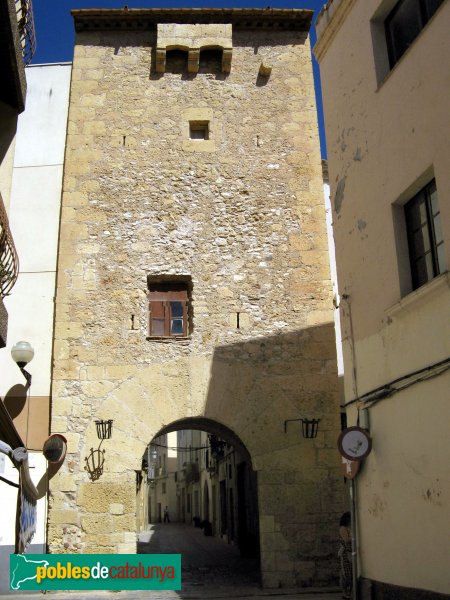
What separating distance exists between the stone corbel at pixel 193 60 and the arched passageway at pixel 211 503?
5.79 metres

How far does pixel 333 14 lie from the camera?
27.3ft

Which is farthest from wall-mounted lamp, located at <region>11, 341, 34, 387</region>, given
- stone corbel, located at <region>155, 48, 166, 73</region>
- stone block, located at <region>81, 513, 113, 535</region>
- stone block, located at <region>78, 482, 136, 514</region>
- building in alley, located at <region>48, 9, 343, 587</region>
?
stone corbel, located at <region>155, 48, 166, 73</region>

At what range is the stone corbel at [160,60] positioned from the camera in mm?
11086

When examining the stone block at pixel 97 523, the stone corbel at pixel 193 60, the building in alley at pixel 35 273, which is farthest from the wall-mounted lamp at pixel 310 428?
the stone corbel at pixel 193 60

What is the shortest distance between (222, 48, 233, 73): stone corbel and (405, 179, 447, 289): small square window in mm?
5725

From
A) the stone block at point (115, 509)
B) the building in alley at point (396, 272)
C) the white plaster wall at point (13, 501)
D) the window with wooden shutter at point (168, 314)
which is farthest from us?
the window with wooden shutter at point (168, 314)

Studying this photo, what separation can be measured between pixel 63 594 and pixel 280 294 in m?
5.05

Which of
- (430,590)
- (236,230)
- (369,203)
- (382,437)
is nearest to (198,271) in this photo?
(236,230)

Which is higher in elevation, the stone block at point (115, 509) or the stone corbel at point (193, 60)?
the stone corbel at point (193, 60)

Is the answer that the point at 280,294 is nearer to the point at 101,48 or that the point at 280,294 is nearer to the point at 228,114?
the point at 228,114

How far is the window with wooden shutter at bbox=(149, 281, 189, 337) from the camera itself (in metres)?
10.0

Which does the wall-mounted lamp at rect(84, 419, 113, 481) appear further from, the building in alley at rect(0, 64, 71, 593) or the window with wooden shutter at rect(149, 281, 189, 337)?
the window with wooden shutter at rect(149, 281, 189, 337)

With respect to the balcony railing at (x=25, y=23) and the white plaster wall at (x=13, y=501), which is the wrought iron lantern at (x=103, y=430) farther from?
the balcony railing at (x=25, y=23)

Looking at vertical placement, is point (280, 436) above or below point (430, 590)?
above
